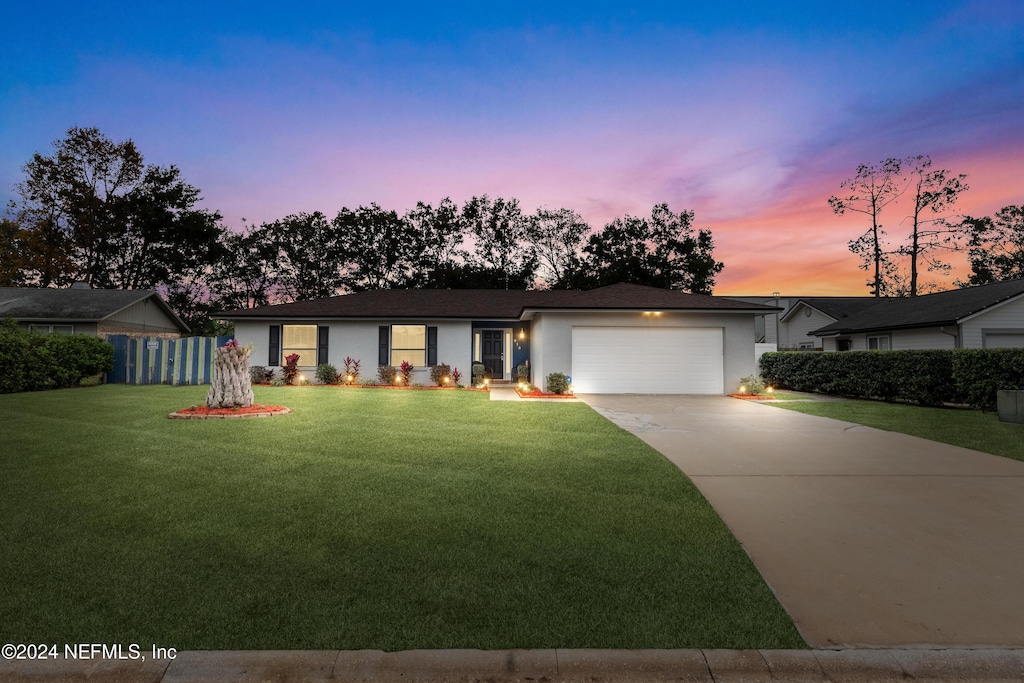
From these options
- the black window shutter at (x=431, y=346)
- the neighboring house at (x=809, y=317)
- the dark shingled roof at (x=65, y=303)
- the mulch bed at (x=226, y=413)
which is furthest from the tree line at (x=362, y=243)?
the mulch bed at (x=226, y=413)

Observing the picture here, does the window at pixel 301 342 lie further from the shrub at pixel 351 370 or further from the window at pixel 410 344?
the window at pixel 410 344

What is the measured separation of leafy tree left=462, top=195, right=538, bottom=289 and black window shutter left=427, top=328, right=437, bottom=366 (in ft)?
55.4

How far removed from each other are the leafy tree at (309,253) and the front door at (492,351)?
20.7m

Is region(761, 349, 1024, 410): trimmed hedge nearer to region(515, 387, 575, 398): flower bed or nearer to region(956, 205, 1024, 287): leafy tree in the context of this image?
region(515, 387, 575, 398): flower bed

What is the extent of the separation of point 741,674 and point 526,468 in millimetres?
3560

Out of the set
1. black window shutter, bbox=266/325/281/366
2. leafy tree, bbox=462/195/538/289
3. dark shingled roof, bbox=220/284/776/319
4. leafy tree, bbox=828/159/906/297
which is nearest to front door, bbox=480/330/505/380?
dark shingled roof, bbox=220/284/776/319

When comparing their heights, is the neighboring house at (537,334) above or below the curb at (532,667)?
above

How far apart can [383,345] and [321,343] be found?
2.35 metres

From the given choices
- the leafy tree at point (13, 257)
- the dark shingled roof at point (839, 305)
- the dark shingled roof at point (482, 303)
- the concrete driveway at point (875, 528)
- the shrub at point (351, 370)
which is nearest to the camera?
the concrete driveway at point (875, 528)

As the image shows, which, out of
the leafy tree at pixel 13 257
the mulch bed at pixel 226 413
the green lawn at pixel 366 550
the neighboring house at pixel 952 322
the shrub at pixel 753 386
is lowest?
the green lawn at pixel 366 550

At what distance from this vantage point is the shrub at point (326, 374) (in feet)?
56.7

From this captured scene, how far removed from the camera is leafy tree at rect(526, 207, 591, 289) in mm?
34625

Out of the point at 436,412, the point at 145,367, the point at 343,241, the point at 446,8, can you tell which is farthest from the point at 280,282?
the point at 436,412

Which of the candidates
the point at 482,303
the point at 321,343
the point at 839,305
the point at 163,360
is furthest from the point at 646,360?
the point at 839,305
